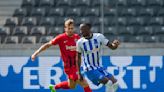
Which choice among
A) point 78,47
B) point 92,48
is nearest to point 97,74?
point 92,48

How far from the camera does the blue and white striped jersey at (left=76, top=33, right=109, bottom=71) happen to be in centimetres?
857

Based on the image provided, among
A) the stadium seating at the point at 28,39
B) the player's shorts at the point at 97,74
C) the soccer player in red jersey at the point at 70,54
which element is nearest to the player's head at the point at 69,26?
the soccer player in red jersey at the point at 70,54

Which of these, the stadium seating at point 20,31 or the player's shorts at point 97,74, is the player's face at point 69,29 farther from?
the stadium seating at point 20,31

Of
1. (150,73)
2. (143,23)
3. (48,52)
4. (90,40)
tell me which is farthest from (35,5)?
(90,40)

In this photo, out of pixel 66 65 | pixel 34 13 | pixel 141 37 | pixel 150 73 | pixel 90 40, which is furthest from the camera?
pixel 34 13

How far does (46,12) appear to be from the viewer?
13695 millimetres

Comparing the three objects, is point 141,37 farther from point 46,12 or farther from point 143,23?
point 46,12

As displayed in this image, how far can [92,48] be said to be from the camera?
28.2ft

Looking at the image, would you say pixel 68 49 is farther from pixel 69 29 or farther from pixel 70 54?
pixel 69 29

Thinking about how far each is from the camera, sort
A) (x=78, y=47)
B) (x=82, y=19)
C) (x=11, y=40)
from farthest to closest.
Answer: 1. (x=82, y=19)
2. (x=11, y=40)
3. (x=78, y=47)

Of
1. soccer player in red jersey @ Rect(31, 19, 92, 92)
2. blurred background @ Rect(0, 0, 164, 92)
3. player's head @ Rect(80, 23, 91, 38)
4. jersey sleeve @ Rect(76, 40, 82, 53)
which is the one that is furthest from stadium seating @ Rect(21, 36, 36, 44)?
player's head @ Rect(80, 23, 91, 38)

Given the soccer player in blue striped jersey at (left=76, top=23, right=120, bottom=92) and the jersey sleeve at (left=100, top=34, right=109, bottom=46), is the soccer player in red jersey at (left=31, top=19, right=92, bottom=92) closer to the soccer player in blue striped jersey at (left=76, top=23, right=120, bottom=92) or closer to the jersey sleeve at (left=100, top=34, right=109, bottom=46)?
the soccer player in blue striped jersey at (left=76, top=23, right=120, bottom=92)

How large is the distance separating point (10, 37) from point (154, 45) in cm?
337

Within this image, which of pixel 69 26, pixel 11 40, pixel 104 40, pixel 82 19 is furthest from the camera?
pixel 82 19
